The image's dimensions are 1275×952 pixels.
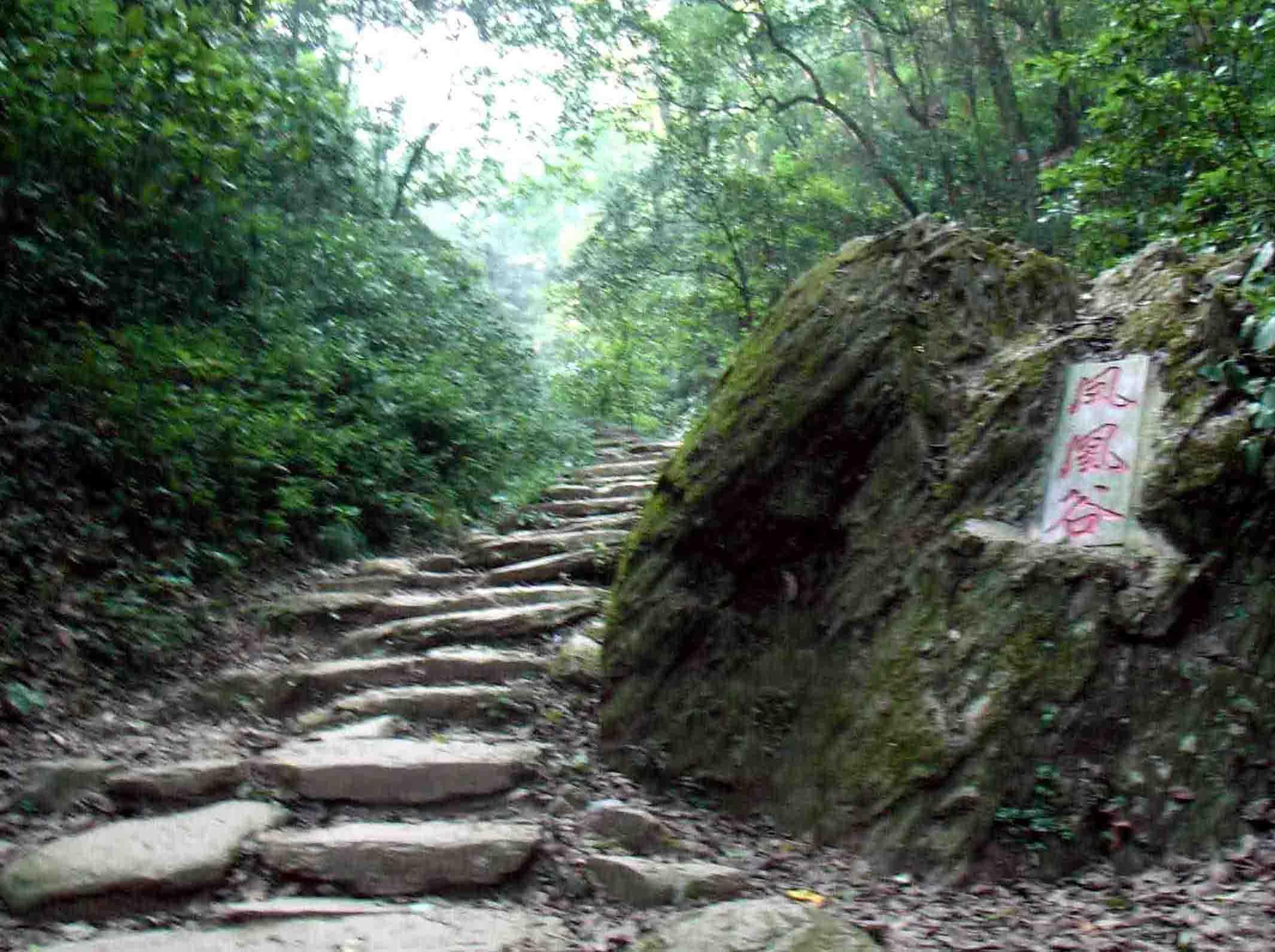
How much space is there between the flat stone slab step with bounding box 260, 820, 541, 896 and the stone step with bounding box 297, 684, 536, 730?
3.65ft

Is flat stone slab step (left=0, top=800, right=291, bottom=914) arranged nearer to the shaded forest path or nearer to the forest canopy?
the shaded forest path

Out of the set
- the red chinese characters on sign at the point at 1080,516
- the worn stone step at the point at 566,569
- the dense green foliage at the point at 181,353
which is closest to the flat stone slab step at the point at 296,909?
the dense green foliage at the point at 181,353

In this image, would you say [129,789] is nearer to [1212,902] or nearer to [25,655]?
[25,655]

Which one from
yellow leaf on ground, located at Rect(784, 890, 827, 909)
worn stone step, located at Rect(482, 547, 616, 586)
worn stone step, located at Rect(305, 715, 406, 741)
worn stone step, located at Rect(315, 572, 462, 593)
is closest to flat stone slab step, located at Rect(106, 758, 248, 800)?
worn stone step, located at Rect(305, 715, 406, 741)

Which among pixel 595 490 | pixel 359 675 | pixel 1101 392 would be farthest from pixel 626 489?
pixel 1101 392

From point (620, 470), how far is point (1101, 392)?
21.1ft

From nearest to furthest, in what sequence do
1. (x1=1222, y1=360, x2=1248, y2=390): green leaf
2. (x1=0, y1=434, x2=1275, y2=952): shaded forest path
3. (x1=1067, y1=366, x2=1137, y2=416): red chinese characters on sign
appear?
(x1=0, y1=434, x2=1275, y2=952): shaded forest path
(x1=1222, y1=360, x2=1248, y2=390): green leaf
(x1=1067, y1=366, x2=1137, y2=416): red chinese characters on sign

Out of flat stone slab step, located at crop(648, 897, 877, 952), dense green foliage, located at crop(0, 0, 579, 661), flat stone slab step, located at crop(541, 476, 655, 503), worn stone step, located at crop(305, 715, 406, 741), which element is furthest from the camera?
flat stone slab step, located at crop(541, 476, 655, 503)

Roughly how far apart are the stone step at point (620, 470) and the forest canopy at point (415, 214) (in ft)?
1.52

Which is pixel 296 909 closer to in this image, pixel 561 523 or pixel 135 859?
pixel 135 859

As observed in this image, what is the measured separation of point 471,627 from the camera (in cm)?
536

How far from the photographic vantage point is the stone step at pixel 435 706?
4523 mm

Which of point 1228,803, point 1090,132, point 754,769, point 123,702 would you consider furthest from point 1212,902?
point 1090,132

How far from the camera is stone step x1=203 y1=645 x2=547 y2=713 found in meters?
4.76
